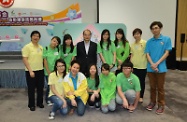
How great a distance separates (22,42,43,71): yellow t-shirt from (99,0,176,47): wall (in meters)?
2.37

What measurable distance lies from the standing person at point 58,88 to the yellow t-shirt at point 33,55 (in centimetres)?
22

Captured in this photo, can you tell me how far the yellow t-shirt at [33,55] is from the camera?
9.14 ft

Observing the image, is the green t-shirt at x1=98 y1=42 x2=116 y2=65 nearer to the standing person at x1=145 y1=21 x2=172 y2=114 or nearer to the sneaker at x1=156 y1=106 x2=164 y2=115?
the standing person at x1=145 y1=21 x2=172 y2=114

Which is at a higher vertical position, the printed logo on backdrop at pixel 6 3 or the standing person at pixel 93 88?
the printed logo on backdrop at pixel 6 3

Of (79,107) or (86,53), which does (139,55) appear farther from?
(79,107)

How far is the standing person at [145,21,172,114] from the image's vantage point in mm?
2690

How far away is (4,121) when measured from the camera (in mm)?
Answer: 2572

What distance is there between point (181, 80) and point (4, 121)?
11.1 feet

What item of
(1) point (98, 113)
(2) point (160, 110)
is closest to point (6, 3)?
(1) point (98, 113)

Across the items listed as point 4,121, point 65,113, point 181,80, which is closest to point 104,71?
point 65,113

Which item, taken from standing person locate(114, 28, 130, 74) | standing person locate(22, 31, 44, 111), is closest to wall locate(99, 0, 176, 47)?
standing person locate(114, 28, 130, 74)

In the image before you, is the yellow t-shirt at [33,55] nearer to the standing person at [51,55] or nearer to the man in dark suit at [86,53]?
the standing person at [51,55]

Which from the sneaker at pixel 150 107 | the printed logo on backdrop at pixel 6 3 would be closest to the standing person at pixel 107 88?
the sneaker at pixel 150 107

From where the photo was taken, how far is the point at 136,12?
200 inches
